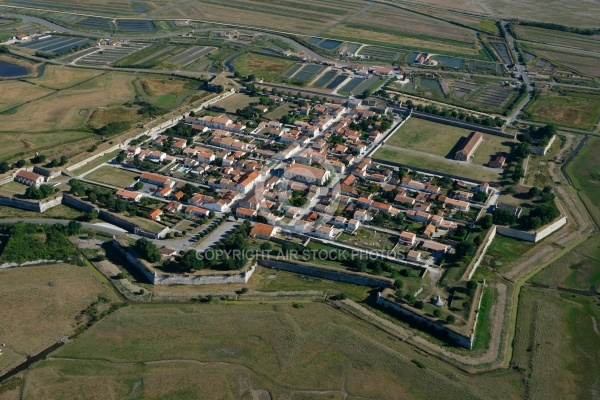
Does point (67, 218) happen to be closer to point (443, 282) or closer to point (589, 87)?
point (443, 282)

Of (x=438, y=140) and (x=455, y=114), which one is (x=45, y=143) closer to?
(x=438, y=140)

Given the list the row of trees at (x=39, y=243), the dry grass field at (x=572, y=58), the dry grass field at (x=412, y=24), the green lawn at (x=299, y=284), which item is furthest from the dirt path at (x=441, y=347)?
the dry grass field at (x=412, y=24)

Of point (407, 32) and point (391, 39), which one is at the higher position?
point (407, 32)

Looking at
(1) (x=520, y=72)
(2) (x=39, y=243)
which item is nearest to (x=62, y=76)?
(2) (x=39, y=243)

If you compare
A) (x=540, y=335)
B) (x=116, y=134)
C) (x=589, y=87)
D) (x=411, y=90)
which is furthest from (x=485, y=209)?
(x=589, y=87)

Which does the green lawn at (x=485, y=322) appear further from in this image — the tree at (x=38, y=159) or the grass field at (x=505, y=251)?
the tree at (x=38, y=159)
